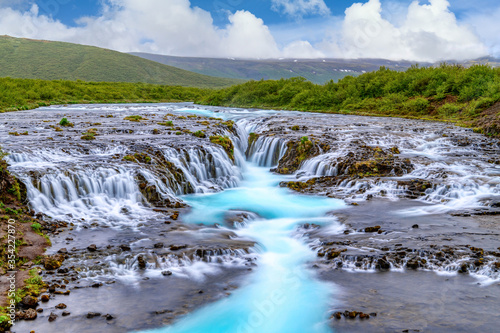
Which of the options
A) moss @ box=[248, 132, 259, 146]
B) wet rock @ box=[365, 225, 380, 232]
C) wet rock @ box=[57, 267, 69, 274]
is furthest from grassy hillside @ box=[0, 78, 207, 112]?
wet rock @ box=[365, 225, 380, 232]

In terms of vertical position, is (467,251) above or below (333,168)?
below

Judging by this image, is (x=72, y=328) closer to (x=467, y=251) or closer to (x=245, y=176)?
(x=467, y=251)

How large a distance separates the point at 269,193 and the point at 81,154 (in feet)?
28.7

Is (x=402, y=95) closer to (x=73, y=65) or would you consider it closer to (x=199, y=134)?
(x=199, y=134)

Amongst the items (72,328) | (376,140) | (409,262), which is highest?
(376,140)

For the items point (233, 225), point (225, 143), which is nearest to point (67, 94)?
point (225, 143)

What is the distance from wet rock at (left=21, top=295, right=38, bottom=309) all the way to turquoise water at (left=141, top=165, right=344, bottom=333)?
240 cm

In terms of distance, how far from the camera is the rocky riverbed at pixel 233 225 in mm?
7207

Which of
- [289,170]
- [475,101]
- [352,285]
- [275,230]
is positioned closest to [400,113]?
[475,101]

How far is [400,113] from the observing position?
39.2 metres

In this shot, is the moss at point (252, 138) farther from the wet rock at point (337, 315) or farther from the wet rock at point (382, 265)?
the wet rock at point (337, 315)

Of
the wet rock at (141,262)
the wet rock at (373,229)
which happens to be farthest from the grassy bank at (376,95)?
the wet rock at (141,262)

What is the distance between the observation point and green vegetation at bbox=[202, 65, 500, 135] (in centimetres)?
3256

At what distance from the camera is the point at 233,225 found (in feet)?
40.3
